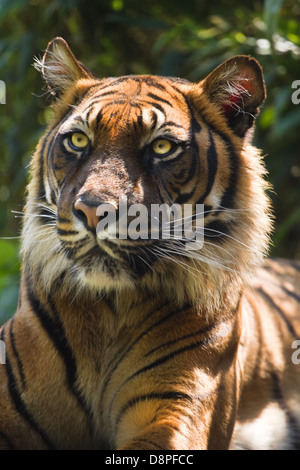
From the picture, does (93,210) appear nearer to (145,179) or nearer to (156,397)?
(145,179)

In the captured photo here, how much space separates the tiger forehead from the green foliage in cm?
210

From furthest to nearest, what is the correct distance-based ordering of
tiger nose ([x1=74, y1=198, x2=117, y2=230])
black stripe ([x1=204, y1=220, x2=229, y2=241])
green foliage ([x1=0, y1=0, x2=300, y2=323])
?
green foliage ([x1=0, y1=0, x2=300, y2=323]) < black stripe ([x1=204, y1=220, x2=229, y2=241]) < tiger nose ([x1=74, y1=198, x2=117, y2=230])

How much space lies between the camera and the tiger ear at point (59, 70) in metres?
2.42

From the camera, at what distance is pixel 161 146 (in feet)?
6.78

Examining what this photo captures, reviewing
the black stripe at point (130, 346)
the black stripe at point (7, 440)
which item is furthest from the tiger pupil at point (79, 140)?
the black stripe at point (7, 440)

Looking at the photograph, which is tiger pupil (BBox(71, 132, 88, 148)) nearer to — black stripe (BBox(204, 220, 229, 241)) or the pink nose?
the pink nose

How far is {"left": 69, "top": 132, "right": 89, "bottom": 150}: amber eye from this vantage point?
210cm

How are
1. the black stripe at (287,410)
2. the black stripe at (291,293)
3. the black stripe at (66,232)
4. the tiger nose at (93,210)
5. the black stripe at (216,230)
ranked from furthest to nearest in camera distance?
the black stripe at (291,293)
the black stripe at (287,410)
the black stripe at (216,230)
the black stripe at (66,232)
the tiger nose at (93,210)

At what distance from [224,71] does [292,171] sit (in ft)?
9.63

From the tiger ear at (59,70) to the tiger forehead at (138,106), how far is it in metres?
0.14

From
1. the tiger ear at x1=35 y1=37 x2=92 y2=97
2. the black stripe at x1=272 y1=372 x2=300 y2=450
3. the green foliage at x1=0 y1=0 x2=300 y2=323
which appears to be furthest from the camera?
the green foliage at x1=0 y1=0 x2=300 y2=323

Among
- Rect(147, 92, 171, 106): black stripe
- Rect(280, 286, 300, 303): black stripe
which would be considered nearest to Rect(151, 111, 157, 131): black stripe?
Rect(147, 92, 171, 106): black stripe

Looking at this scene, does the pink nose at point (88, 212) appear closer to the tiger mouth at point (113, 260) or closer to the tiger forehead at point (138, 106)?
the tiger mouth at point (113, 260)

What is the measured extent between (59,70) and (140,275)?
89 cm
